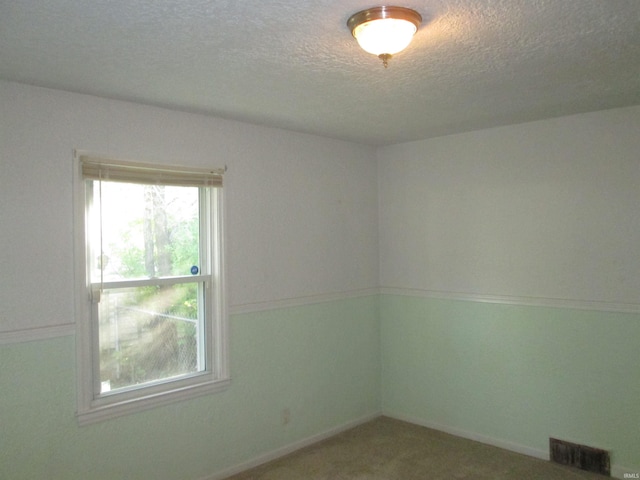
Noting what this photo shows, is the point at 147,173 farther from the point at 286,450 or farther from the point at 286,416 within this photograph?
the point at 286,450

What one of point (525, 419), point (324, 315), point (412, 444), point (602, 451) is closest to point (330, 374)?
point (324, 315)

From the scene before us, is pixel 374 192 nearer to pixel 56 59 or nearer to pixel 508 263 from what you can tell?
pixel 508 263

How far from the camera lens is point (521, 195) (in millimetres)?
3812

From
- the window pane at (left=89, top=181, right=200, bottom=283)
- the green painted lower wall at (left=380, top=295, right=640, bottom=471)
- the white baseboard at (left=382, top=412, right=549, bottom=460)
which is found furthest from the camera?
the white baseboard at (left=382, top=412, right=549, bottom=460)

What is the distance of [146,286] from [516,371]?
2763 millimetres

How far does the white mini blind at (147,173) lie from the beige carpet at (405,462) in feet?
6.64

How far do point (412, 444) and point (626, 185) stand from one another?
245cm

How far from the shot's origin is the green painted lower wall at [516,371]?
3375 mm

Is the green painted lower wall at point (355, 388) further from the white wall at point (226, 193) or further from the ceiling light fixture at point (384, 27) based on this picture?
the ceiling light fixture at point (384, 27)

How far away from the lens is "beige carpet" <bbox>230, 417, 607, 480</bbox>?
3432 mm

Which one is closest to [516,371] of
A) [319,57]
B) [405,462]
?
[405,462]

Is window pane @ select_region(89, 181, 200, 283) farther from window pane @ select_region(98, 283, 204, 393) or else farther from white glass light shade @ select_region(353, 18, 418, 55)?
white glass light shade @ select_region(353, 18, 418, 55)

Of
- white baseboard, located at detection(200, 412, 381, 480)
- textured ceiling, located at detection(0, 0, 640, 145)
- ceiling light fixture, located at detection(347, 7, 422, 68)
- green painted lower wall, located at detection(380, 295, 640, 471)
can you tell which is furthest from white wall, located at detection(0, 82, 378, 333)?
ceiling light fixture, located at detection(347, 7, 422, 68)

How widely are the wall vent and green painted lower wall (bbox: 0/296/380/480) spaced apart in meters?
1.55
